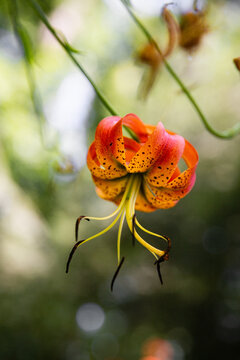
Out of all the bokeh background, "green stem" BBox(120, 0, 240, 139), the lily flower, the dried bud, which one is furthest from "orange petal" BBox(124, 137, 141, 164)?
the bokeh background

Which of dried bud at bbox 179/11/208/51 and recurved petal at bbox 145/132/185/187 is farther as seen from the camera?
dried bud at bbox 179/11/208/51

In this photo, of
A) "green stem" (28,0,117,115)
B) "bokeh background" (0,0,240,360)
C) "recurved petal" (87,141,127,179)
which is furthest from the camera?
"bokeh background" (0,0,240,360)

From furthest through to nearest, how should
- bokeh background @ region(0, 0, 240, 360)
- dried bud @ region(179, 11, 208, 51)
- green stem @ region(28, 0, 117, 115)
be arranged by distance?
1. bokeh background @ region(0, 0, 240, 360)
2. dried bud @ region(179, 11, 208, 51)
3. green stem @ region(28, 0, 117, 115)

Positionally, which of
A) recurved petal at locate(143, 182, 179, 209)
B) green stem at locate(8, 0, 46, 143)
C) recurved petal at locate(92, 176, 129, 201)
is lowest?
recurved petal at locate(143, 182, 179, 209)

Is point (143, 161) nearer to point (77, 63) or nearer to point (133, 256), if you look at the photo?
point (77, 63)

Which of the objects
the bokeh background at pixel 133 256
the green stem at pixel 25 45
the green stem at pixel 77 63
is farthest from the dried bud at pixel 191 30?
the bokeh background at pixel 133 256

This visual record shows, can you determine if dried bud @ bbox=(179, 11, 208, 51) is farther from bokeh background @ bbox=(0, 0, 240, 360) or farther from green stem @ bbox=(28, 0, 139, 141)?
bokeh background @ bbox=(0, 0, 240, 360)

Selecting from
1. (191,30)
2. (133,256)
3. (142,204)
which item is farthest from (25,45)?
(133,256)

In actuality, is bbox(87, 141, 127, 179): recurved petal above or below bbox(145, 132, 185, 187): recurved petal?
above

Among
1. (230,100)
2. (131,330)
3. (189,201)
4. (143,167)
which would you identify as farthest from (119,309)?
(143,167)
